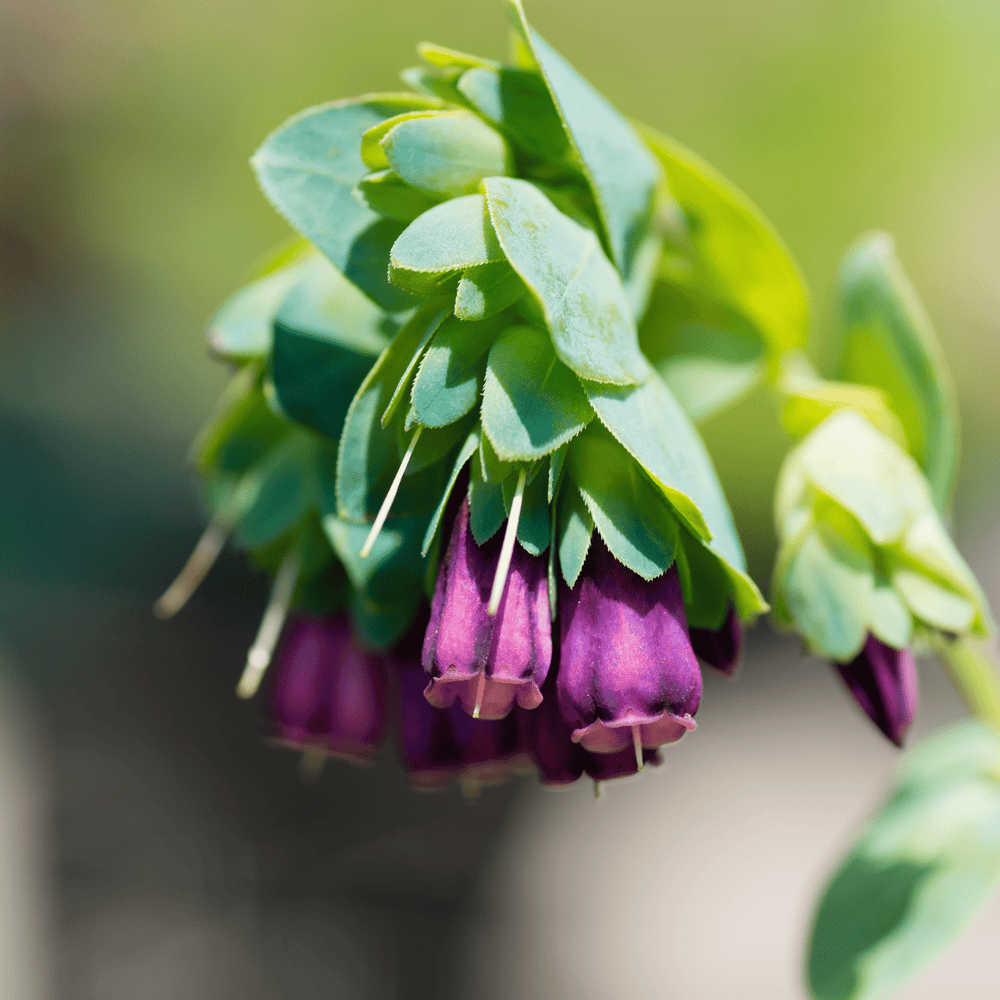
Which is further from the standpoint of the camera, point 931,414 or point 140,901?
point 140,901

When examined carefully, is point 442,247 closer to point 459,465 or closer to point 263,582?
point 459,465

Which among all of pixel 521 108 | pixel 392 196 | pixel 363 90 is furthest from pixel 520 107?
pixel 363 90

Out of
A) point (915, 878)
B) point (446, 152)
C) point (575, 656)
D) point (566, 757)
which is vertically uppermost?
point (446, 152)

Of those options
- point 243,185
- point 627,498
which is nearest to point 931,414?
point 627,498

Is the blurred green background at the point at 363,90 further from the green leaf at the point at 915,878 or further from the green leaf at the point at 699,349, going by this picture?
the green leaf at the point at 699,349

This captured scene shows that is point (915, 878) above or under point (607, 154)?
under

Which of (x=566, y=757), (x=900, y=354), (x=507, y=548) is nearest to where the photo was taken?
(x=507, y=548)

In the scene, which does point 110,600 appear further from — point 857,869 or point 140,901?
point 857,869
